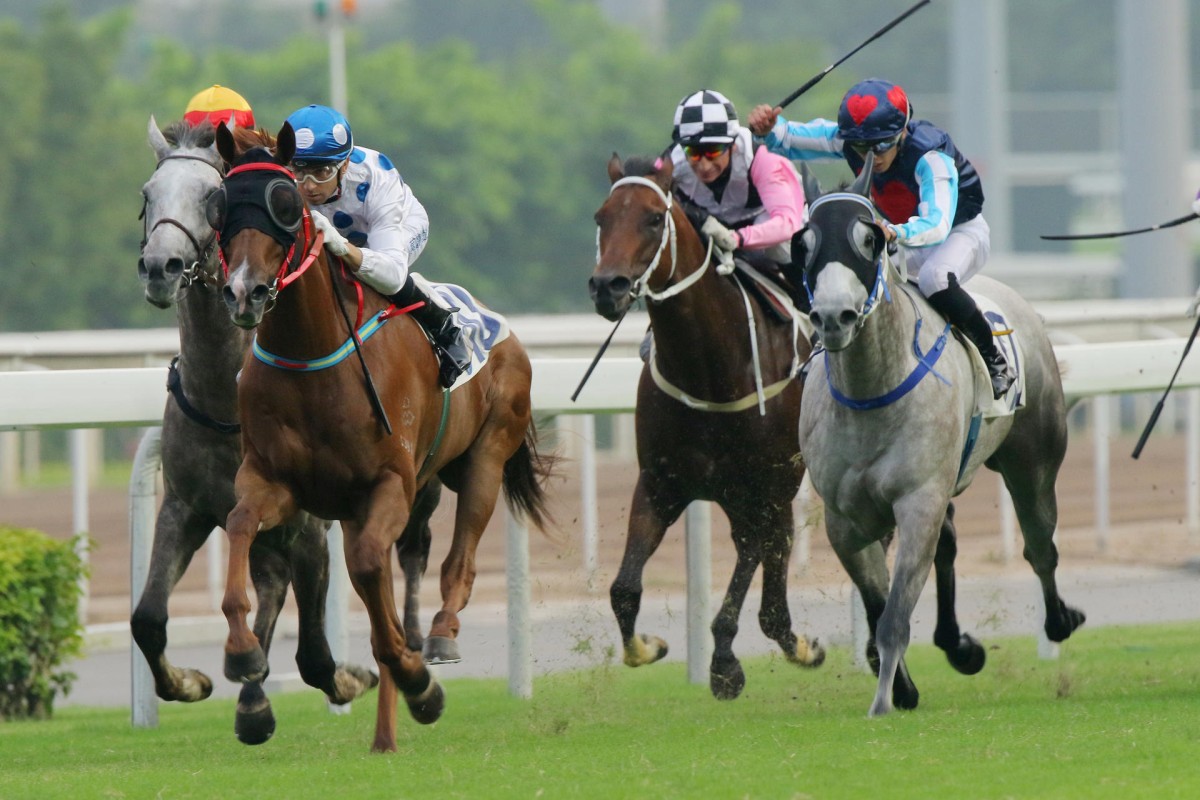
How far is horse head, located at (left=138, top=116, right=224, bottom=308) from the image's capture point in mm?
5590

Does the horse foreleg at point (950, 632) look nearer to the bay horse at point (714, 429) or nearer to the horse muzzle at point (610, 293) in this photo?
the bay horse at point (714, 429)

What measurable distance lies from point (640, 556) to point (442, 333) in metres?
1.30

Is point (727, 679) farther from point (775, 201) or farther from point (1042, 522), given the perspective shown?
point (775, 201)

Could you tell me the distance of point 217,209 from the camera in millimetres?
5320

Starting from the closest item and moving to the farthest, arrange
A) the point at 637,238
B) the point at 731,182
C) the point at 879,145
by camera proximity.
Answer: the point at 879,145, the point at 637,238, the point at 731,182

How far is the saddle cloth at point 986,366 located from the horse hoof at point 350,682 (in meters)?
2.25

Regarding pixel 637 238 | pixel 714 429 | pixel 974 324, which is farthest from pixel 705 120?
pixel 974 324

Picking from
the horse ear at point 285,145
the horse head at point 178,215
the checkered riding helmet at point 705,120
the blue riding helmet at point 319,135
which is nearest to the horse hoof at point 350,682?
the horse head at point 178,215

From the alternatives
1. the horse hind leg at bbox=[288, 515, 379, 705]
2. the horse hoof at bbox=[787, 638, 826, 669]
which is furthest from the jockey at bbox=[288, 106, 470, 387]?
A: the horse hoof at bbox=[787, 638, 826, 669]

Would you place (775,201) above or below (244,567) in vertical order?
above

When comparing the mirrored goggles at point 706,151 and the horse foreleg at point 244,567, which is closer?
the horse foreleg at point 244,567

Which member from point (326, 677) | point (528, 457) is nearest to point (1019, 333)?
point (528, 457)

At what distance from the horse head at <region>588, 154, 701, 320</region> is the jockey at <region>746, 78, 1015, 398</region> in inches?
16.7

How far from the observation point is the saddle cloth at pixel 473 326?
6.52 meters
